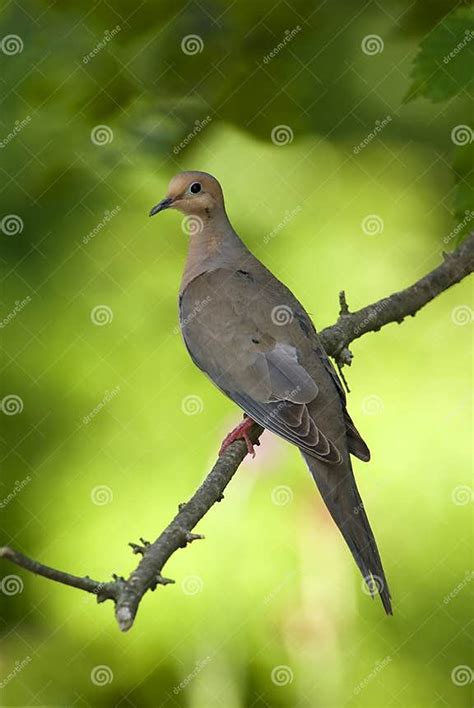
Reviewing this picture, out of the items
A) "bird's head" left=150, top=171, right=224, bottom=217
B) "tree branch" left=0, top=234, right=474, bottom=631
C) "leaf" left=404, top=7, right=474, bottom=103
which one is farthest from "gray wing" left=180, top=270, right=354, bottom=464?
"leaf" left=404, top=7, right=474, bottom=103

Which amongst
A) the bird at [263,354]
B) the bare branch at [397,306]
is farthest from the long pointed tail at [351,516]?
the bare branch at [397,306]

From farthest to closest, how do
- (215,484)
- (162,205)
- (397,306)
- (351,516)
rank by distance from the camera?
(162,205) → (397,306) → (351,516) → (215,484)

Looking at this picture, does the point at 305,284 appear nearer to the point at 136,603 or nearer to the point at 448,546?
the point at 448,546

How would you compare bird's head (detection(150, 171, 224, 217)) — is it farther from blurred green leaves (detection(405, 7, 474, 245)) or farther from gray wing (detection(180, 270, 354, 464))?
blurred green leaves (detection(405, 7, 474, 245))

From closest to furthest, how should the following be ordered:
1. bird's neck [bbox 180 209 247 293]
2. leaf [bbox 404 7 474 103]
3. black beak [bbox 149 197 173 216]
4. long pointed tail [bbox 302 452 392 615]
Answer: leaf [bbox 404 7 474 103]
long pointed tail [bbox 302 452 392 615]
black beak [bbox 149 197 173 216]
bird's neck [bbox 180 209 247 293]

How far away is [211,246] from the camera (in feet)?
10.2

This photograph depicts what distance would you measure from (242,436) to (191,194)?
77cm

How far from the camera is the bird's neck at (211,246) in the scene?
3068 millimetres

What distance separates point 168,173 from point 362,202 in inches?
24.1

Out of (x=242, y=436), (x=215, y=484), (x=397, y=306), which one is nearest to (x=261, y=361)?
(x=242, y=436)

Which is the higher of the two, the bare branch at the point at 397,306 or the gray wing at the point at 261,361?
the bare branch at the point at 397,306

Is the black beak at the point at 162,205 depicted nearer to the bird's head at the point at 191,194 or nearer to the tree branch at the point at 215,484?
the bird's head at the point at 191,194

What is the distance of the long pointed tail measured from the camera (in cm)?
240

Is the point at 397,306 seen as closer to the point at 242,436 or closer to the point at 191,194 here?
→ the point at 242,436
